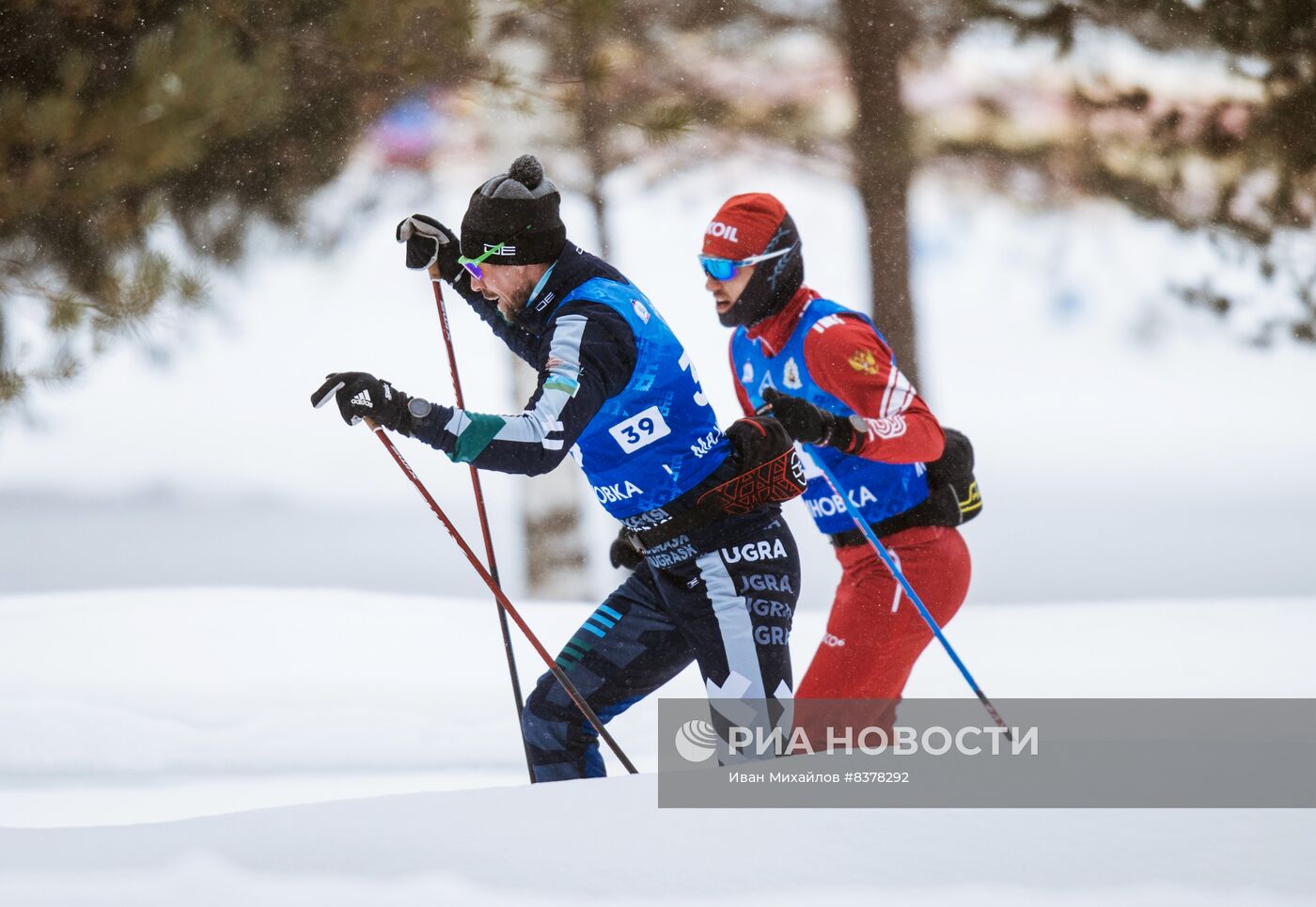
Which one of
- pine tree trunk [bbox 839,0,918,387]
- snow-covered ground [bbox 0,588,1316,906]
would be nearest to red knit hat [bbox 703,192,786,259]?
snow-covered ground [bbox 0,588,1316,906]

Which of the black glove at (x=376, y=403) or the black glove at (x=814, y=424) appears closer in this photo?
the black glove at (x=376, y=403)

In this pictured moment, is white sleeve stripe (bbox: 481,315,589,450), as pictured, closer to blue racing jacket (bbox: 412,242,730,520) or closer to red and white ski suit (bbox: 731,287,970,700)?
blue racing jacket (bbox: 412,242,730,520)

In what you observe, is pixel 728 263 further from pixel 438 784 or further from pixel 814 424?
pixel 438 784

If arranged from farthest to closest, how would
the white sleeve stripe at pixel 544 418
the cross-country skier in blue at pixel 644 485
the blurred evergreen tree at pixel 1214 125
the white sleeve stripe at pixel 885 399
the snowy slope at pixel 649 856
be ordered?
1. the blurred evergreen tree at pixel 1214 125
2. the white sleeve stripe at pixel 885 399
3. the cross-country skier in blue at pixel 644 485
4. the white sleeve stripe at pixel 544 418
5. the snowy slope at pixel 649 856

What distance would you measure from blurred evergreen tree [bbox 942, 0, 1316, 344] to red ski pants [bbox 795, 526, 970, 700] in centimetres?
572

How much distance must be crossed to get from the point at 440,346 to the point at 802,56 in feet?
10.6

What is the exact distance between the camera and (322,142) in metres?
7.35

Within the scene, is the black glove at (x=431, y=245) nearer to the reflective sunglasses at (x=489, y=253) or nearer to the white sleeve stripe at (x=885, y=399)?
the reflective sunglasses at (x=489, y=253)

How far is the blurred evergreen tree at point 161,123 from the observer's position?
4.95m

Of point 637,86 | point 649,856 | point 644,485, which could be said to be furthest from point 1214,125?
point 649,856

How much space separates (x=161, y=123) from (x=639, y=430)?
3331mm

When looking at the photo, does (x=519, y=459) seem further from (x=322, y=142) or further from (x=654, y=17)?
(x=654, y=17)

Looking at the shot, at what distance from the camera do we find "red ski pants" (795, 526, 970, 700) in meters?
2.86

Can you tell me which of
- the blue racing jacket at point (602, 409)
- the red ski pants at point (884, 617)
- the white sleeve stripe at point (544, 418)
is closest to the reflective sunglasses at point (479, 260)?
the blue racing jacket at point (602, 409)
